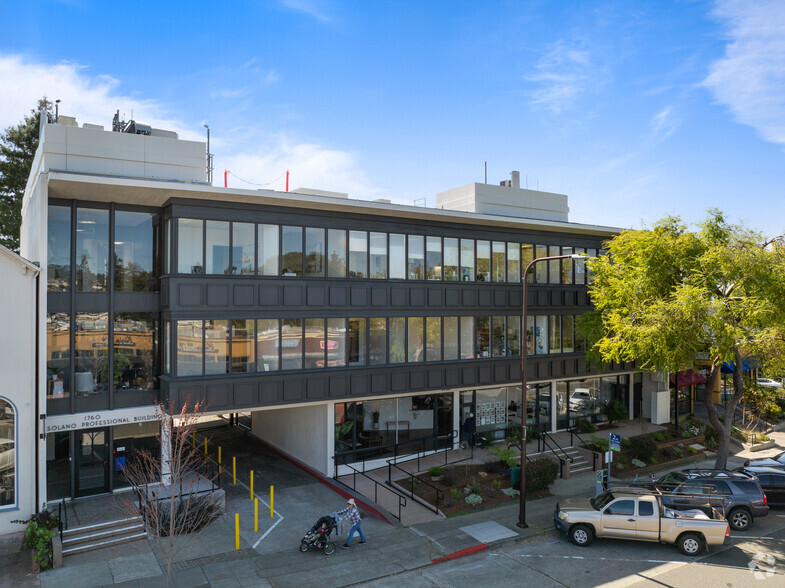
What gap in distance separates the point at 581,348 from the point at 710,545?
12.9 metres

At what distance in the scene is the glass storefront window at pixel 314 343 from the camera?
20766mm

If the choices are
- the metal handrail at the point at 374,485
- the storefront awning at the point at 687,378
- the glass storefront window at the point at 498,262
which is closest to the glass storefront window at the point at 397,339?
the metal handrail at the point at 374,485

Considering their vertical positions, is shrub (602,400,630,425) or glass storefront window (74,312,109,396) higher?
glass storefront window (74,312,109,396)

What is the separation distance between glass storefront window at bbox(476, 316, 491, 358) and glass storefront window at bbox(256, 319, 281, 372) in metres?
9.45

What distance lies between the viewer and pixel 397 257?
75.3 feet

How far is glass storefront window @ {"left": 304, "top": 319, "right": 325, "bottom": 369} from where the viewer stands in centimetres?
2077

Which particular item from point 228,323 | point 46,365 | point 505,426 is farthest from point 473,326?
point 46,365

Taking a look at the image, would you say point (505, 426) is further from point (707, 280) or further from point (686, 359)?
point (707, 280)

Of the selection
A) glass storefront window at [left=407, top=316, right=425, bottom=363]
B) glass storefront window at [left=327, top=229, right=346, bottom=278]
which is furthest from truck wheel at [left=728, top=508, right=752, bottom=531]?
glass storefront window at [left=327, top=229, right=346, bottom=278]

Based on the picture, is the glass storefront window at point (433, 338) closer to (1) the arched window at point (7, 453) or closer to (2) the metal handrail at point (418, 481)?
(2) the metal handrail at point (418, 481)

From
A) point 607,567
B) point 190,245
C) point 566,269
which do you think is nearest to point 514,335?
point 566,269

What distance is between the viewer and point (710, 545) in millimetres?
16594

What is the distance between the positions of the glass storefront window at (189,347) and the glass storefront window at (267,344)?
197cm

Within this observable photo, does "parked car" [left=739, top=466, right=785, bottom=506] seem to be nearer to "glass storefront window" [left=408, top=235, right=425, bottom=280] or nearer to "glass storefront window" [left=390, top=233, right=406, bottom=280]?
"glass storefront window" [left=408, top=235, right=425, bottom=280]
